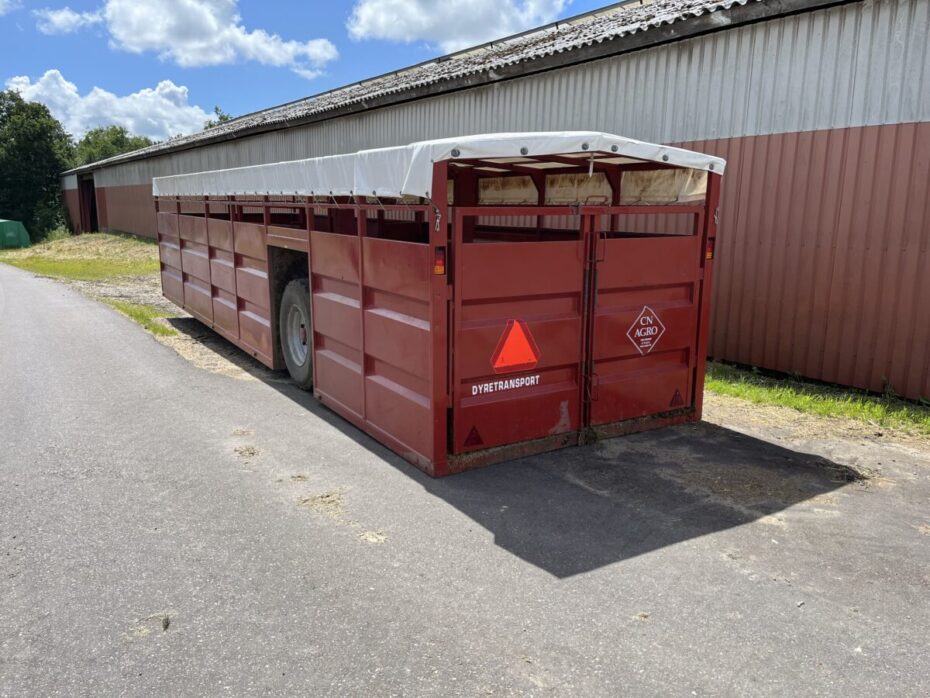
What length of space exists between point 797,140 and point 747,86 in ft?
3.10

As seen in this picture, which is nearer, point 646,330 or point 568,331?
point 568,331

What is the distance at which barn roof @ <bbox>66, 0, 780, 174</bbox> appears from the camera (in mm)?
8719

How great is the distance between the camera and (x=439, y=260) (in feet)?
15.7

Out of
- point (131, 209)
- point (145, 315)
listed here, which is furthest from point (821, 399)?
point (131, 209)

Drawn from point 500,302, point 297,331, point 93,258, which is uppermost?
point 500,302

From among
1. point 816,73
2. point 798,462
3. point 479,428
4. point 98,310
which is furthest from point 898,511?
point 98,310

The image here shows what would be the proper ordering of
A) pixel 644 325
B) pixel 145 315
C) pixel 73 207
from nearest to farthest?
1. pixel 644 325
2. pixel 145 315
3. pixel 73 207

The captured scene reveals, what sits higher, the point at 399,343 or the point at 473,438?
the point at 399,343

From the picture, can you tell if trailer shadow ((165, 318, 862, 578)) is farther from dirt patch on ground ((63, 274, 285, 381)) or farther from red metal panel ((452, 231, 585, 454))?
dirt patch on ground ((63, 274, 285, 381))

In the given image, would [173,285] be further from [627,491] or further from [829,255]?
[829,255]

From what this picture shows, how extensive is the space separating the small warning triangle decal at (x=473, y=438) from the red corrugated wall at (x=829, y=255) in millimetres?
4677

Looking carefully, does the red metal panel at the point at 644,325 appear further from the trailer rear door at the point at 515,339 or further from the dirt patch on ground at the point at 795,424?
the dirt patch on ground at the point at 795,424

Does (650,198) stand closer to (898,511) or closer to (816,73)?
(816,73)

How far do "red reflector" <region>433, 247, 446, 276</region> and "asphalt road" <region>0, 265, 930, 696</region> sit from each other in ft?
4.88
